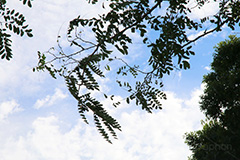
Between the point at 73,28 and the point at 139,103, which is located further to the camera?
the point at 139,103

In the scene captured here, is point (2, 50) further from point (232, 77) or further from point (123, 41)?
point (232, 77)

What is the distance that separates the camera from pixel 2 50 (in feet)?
6.36

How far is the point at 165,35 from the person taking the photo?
2.20m

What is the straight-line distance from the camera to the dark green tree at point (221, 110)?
10445mm

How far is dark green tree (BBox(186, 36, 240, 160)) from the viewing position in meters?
10.4

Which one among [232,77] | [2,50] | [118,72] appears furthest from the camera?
[232,77]

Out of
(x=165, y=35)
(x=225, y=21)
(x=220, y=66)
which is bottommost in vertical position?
(x=165, y=35)

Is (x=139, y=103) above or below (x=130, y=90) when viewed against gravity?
below

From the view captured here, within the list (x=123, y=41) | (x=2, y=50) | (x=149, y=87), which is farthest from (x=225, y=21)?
(x=2, y=50)

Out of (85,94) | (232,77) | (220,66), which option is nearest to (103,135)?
(85,94)

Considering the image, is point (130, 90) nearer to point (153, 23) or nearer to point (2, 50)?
point (153, 23)

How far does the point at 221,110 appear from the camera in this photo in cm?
1206

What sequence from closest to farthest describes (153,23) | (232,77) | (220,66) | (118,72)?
(153,23) → (118,72) → (232,77) → (220,66)

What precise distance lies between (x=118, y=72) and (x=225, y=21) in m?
1.92
